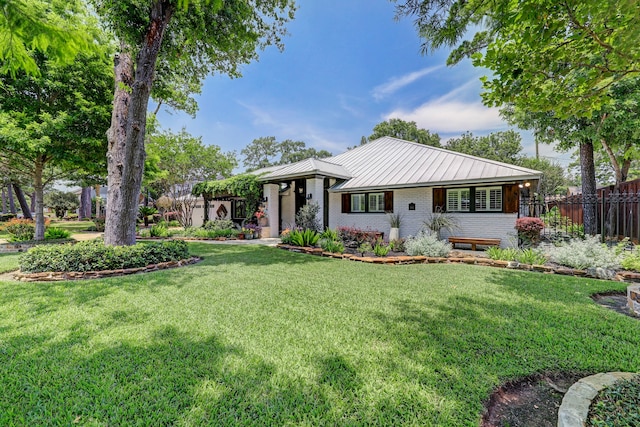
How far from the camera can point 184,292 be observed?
191 inches

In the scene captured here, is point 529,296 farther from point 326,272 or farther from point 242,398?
point 242,398

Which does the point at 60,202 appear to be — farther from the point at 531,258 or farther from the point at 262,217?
the point at 531,258

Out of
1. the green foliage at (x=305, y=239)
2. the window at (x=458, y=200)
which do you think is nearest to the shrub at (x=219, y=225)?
the green foliage at (x=305, y=239)

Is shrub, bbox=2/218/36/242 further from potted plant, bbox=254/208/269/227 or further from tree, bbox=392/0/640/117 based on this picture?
tree, bbox=392/0/640/117

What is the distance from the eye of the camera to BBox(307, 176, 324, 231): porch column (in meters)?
12.5

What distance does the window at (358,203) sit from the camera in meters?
13.0

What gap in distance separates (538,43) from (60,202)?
47.4m

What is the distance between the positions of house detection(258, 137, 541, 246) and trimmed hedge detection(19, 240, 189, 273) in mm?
7365

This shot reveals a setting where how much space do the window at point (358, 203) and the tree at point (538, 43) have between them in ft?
28.8

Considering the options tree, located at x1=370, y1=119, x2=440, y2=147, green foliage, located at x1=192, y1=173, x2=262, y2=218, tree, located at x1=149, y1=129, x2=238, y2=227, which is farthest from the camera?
tree, located at x1=370, y1=119, x2=440, y2=147

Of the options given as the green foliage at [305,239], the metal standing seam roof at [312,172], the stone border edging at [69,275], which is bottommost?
the stone border edging at [69,275]

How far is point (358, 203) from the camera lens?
13148 mm

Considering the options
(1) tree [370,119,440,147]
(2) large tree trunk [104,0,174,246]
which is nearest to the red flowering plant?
(2) large tree trunk [104,0,174,246]

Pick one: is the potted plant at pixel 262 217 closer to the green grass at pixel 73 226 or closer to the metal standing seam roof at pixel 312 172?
the metal standing seam roof at pixel 312 172
